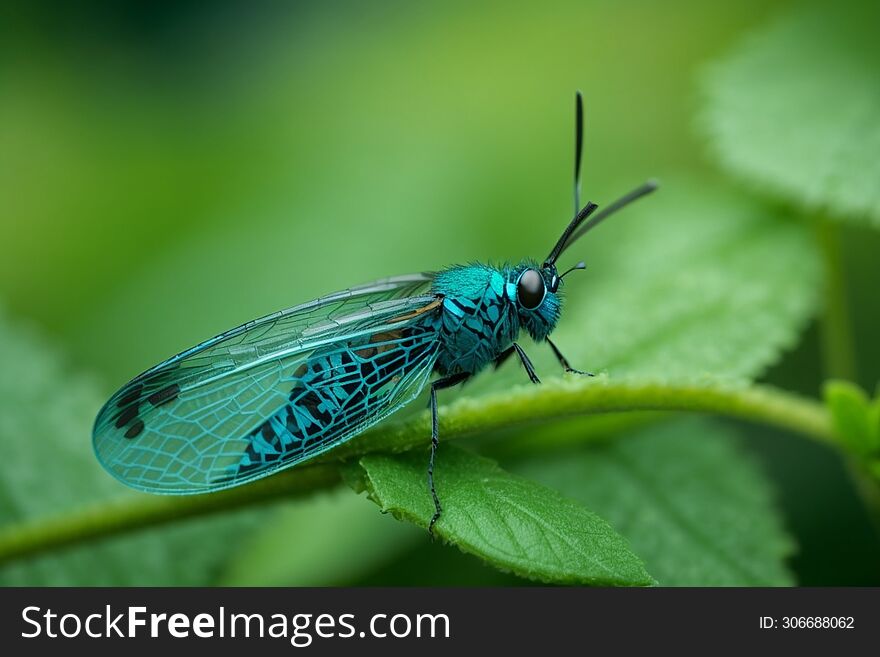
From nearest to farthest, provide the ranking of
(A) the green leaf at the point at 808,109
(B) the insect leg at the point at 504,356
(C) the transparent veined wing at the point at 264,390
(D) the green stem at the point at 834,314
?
(C) the transparent veined wing at the point at 264,390 → (B) the insect leg at the point at 504,356 → (A) the green leaf at the point at 808,109 → (D) the green stem at the point at 834,314

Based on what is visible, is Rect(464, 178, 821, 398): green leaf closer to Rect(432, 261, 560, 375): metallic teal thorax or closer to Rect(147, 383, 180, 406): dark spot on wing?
Rect(432, 261, 560, 375): metallic teal thorax

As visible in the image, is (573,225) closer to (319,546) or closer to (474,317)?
(474,317)

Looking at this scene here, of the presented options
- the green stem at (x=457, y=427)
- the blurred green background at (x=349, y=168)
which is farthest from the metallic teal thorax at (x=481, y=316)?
the blurred green background at (x=349, y=168)

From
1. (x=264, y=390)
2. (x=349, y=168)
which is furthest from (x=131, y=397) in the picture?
(x=349, y=168)

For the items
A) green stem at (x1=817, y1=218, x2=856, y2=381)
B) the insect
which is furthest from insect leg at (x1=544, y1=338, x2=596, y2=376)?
green stem at (x1=817, y1=218, x2=856, y2=381)

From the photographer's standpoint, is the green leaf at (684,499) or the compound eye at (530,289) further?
the compound eye at (530,289)

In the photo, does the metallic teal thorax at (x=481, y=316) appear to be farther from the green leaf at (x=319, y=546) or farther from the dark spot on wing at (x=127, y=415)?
the dark spot on wing at (x=127, y=415)

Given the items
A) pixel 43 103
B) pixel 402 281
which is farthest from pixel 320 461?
pixel 43 103
